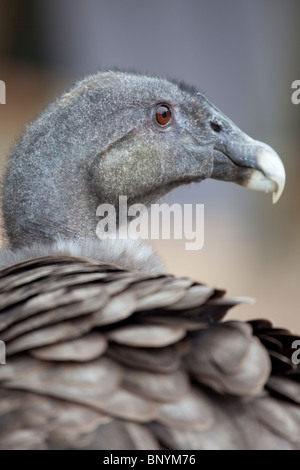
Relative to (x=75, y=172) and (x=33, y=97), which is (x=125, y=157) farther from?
(x=33, y=97)

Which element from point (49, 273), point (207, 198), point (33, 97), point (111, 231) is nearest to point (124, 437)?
point (49, 273)

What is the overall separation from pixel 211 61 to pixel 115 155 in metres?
7.34

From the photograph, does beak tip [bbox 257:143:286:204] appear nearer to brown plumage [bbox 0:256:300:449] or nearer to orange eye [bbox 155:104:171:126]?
orange eye [bbox 155:104:171:126]

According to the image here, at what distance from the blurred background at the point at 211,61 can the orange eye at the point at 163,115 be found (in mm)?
6082

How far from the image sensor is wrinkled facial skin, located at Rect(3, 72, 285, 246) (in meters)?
3.04

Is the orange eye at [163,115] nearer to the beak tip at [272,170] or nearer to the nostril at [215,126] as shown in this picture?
the nostril at [215,126]

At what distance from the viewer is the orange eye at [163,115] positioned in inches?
131

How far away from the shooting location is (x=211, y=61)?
10.2 meters

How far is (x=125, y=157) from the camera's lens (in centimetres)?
324

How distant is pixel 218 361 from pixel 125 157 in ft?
4.73

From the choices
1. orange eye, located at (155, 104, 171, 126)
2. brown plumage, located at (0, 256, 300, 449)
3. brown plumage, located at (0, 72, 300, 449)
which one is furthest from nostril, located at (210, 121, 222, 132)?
brown plumage, located at (0, 256, 300, 449)

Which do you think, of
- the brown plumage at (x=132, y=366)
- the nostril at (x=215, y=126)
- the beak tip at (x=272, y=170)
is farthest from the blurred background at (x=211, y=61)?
the brown plumage at (x=132, y=366)

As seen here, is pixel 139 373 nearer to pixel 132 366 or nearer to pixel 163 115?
pixel 132 366

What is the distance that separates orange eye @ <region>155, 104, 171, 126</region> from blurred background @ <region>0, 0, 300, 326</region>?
608 cm
